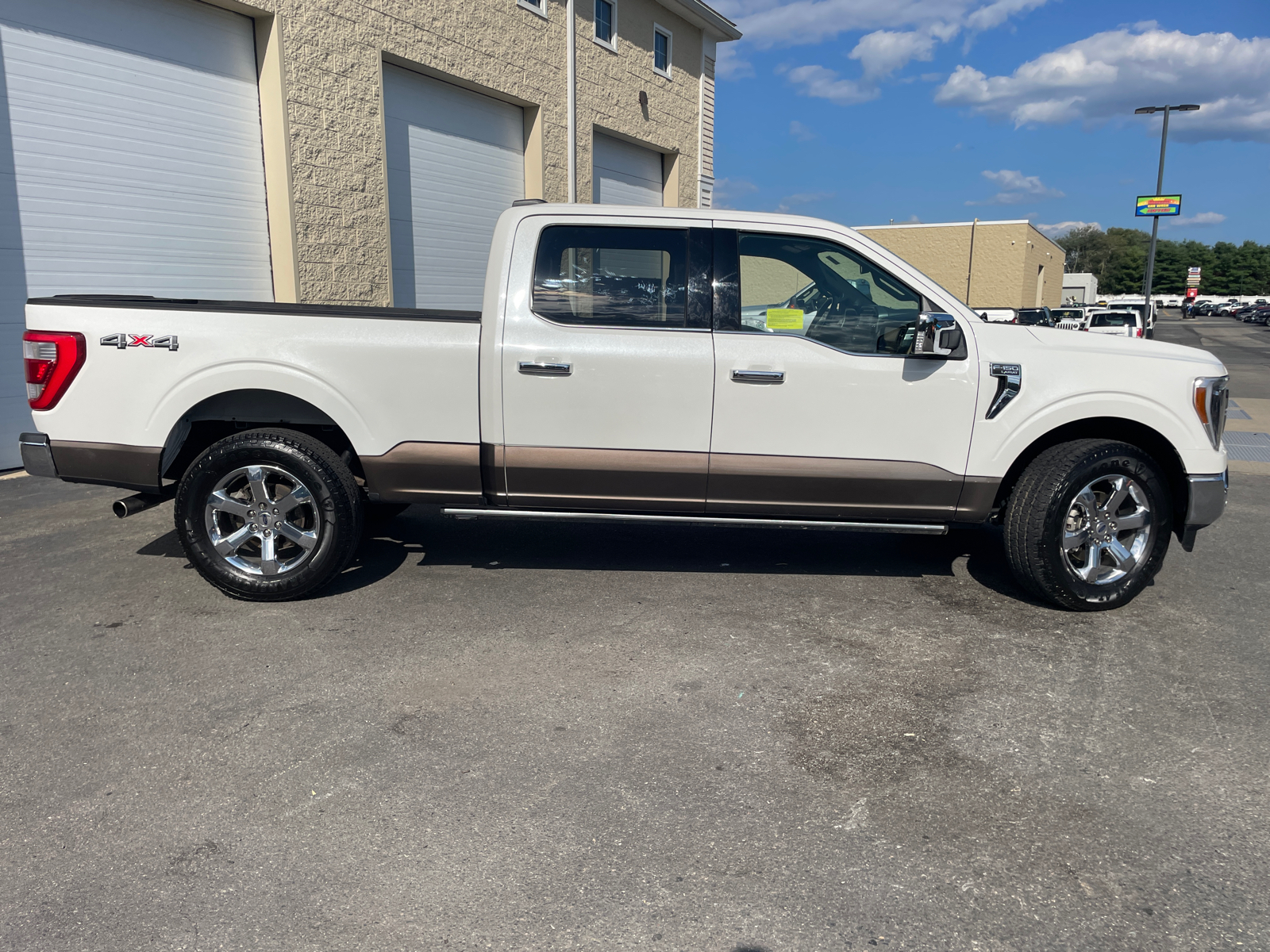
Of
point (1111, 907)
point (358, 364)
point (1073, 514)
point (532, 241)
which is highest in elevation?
point (532, 241)

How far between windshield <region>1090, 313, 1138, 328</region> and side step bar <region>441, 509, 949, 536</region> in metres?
24.9

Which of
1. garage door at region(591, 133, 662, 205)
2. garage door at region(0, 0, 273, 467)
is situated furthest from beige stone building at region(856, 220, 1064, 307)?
garage door at region(0, 0, 273, 467)

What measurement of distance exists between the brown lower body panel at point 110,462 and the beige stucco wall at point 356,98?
6.10 metres

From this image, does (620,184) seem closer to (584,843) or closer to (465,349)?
(465,349)

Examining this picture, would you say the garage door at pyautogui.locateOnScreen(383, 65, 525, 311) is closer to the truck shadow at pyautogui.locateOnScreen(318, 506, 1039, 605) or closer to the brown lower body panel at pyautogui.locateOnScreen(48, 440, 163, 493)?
the truck shadow at pyautogui.locateOnScreen(318, 506, 1039, 605)

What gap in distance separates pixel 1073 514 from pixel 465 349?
3.35 meters

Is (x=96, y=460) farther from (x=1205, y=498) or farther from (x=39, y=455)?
(x=1205, y=498)

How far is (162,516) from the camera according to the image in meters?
6.79

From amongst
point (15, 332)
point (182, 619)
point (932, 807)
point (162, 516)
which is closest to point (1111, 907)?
point (932, 807)

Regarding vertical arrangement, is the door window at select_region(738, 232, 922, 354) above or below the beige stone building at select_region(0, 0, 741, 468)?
below

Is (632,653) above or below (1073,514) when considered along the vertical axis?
below

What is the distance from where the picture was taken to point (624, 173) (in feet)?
58.5

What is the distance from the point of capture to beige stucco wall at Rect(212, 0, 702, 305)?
10.3 m

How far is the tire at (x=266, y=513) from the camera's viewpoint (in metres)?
4.69
